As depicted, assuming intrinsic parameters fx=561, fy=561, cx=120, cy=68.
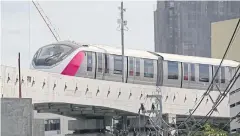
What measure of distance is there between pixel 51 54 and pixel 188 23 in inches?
2707

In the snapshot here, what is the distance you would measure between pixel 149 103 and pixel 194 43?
60.3 m

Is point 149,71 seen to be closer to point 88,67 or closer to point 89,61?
point 88,67

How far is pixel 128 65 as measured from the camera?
39.1 metres

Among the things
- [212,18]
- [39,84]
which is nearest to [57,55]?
[39,84]

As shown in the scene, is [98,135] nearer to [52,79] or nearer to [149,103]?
[149,103]

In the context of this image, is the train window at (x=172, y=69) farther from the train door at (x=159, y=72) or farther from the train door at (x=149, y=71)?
the train door at (x=149, y=71)

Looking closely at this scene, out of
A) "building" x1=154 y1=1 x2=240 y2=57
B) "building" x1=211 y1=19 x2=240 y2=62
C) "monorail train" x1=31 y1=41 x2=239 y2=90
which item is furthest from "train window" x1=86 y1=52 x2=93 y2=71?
"building" x1=154 y1=1 x2=240 y2=57

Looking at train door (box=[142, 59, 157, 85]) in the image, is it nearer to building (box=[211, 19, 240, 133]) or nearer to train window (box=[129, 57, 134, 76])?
train window (box=[129, 57, 134, 76])

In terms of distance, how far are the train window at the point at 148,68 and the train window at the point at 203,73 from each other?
14.8ft

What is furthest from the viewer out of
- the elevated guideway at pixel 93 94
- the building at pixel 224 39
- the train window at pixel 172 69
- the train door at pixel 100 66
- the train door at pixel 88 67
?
the building at pixel 224 39

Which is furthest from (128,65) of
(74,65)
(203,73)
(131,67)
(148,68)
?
(203,73)

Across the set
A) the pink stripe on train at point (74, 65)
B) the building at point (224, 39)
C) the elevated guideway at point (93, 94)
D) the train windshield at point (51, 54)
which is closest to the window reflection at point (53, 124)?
the elevated guideway at point (93, 94)

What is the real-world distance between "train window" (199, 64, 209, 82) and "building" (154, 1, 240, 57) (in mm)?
55702

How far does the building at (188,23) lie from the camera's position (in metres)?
101
